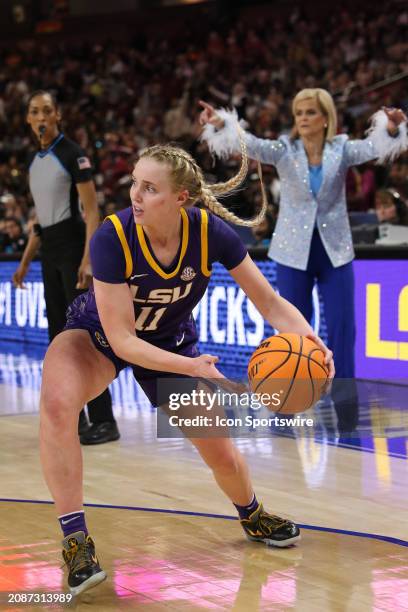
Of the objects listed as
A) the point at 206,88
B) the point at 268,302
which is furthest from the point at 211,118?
the point at 206,88

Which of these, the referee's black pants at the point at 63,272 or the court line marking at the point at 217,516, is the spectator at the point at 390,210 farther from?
the court line marking at the point at 217,516

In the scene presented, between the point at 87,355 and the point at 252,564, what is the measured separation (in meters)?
0.94

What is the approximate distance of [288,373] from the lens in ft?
11.6

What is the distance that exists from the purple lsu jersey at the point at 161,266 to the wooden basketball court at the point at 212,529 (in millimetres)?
805

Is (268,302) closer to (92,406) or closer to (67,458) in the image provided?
(67,458)

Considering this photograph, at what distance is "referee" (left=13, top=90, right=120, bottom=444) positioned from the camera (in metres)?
5.98

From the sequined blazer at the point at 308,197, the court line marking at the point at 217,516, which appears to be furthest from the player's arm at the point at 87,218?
the court line marking at the point at 217,516

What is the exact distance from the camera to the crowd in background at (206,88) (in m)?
12.5

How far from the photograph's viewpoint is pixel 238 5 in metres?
21.1

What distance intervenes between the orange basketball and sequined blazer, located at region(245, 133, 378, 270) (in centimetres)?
227

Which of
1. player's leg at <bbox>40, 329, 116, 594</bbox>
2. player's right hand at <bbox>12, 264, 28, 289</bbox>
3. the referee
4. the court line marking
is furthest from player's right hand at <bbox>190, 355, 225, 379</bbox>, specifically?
player's right hand at <bbox>12, 264, 28, 289</bbox>

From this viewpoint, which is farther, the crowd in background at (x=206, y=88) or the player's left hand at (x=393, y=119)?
the crowd in background at (x=206, y=88)

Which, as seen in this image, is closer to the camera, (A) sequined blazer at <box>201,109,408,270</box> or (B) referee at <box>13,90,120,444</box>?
(A) sequined blazer at <box>201,109,408,270</box>

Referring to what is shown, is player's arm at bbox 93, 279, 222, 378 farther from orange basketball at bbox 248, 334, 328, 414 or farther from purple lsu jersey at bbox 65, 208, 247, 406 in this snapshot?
orange basketball at bbox 248, 334, 328, 414
